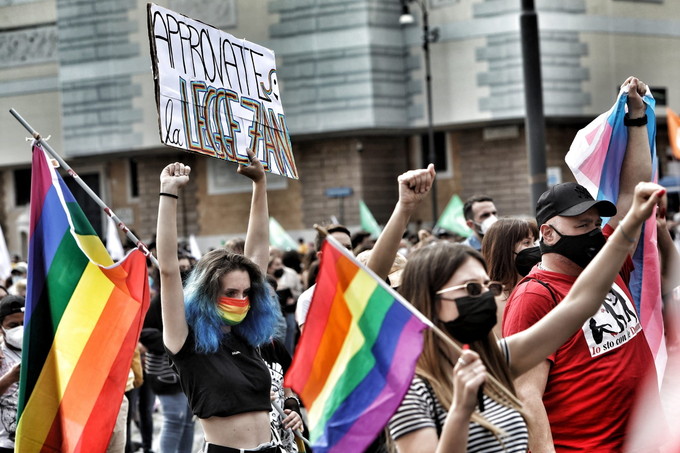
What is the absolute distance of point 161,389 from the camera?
842 centimetres

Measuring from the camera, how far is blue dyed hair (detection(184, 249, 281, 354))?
486 centimetres

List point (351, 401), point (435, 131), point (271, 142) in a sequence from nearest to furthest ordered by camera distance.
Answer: point (351, 401) < point (271, 142) < point (435, 131)

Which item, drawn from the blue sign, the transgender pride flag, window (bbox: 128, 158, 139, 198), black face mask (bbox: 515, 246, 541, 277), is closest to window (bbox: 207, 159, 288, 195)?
the blue sign

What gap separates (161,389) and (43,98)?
1033 inches

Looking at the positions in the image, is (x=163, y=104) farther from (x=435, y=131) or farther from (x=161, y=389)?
(x=435, y=131)

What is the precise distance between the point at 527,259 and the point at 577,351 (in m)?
1.17

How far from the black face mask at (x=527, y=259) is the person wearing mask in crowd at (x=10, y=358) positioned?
2577 millimetres

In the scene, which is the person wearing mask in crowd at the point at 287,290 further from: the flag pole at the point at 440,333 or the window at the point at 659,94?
the flag pole at the point at 440,333

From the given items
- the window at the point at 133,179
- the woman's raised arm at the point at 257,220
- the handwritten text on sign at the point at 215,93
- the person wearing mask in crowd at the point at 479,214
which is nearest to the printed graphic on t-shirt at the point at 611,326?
the woman's raised arm at the point at 257,220

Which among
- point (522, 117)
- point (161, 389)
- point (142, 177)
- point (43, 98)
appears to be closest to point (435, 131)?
point (522, 117)

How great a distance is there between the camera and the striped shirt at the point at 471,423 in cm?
321

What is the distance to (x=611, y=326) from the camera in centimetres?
431

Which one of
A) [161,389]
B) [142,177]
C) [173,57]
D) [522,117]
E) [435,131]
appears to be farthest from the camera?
[142,177]

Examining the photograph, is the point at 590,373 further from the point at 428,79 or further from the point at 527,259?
the point at 428,79
